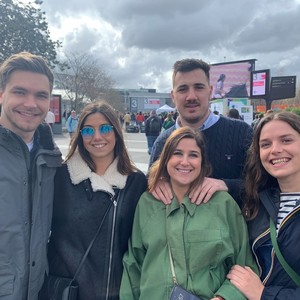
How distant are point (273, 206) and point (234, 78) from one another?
98.3ft

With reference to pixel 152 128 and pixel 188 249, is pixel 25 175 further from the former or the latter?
pixel 152 128

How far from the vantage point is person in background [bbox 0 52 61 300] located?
6.82 ft

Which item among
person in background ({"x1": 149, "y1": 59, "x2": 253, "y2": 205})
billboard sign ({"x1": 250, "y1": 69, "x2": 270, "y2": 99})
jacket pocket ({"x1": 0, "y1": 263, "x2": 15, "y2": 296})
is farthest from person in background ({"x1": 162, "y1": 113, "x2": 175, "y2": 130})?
jacket pocket ({"x1": 0, "y1": 263, "x2": 15, "y2": 296})

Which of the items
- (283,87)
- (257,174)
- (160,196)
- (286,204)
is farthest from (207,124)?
(283,87)

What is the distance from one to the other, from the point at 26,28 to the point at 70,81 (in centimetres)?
1840

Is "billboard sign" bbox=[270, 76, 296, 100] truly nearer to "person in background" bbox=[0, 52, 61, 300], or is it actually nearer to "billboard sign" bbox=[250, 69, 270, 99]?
"billboard sign" bbox=[250, 69, 270, 99]

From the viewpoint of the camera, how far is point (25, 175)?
220 centimetres

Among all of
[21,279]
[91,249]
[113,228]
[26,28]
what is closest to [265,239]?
[113,228]

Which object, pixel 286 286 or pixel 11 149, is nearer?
pixel 286 286

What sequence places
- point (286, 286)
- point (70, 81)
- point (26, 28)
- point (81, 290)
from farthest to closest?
point (70, 81) → point (26, 28) → point (81, 290) → point (286, 286)

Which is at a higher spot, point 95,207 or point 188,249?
point 95,207

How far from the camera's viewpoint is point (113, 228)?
7.75ft

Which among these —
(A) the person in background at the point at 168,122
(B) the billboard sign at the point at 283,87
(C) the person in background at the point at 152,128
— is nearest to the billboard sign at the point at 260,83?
(B) the billboard sign at the point at 283,87

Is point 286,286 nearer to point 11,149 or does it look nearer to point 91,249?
point 91,249
